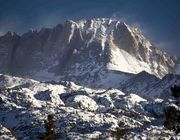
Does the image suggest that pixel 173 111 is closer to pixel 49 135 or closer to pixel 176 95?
pixel 176 95

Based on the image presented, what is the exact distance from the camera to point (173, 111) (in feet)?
392

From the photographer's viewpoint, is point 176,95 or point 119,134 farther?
point 119,134

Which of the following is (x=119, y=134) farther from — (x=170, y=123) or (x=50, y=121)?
(x=170, y=123)

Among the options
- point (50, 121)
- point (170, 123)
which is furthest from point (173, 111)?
point (50, 121)

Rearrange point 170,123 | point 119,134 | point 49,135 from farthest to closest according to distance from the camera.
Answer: point 119,134 → point 49,135 → point 170,123

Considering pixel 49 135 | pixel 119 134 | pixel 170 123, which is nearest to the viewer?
pixel 170 123

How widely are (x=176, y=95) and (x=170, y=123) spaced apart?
6998 millimetres

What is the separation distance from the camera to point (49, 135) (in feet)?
488

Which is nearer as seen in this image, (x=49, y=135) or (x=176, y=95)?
(x=176, y=95)

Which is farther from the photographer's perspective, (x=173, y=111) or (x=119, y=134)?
(x=119, y=134)

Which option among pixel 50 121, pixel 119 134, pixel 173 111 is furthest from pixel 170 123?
pixel 119 134

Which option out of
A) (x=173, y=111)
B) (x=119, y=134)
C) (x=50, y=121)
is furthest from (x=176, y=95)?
(x=119, y=134)

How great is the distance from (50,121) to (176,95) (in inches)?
1755

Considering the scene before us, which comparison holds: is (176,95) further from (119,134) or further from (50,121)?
(119,134)
